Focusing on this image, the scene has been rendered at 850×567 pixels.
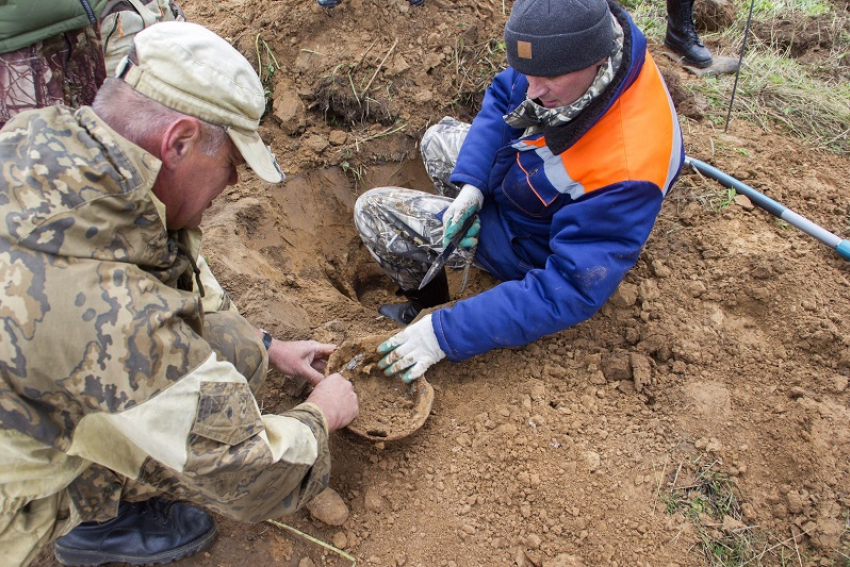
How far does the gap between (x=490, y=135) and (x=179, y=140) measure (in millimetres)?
1568

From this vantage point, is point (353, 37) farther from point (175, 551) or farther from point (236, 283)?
point (175, 551)

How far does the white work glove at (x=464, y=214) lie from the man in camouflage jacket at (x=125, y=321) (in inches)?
39.0

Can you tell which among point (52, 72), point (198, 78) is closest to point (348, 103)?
point (52, 72)

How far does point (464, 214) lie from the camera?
8.66 ft

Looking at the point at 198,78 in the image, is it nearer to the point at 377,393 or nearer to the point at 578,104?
the point at 578,104

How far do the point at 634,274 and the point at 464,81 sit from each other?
1637mm

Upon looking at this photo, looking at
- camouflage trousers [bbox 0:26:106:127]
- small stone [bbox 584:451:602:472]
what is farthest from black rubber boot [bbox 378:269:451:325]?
camouflage trousers [bbox 0:26:106:127]

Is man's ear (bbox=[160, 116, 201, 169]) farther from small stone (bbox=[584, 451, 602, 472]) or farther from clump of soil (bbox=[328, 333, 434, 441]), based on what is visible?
small stone (bbox=[584, 451, 602, 472])

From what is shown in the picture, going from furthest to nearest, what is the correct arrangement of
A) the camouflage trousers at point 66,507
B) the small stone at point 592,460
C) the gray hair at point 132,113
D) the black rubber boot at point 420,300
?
the black rubber boot at point 420,300 → the small stone at point 592,460 → the camouflage trousers at point 66,507 → the gray hair at point 132,113

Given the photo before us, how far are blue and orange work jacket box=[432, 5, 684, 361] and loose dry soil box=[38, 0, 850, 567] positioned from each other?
327mm

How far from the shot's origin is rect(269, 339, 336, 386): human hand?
2.36 metres

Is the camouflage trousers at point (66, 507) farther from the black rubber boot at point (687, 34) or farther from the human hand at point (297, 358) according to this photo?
the black rubber boot at point (687, 34)

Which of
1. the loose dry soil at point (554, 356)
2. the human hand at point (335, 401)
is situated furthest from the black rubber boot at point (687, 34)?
the human hand at point (335, 401)

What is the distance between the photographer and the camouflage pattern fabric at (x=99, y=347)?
129cm
